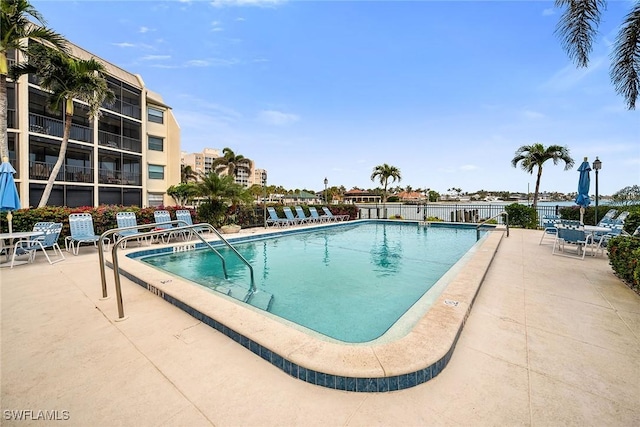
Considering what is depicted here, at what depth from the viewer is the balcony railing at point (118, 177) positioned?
19656 millimetres

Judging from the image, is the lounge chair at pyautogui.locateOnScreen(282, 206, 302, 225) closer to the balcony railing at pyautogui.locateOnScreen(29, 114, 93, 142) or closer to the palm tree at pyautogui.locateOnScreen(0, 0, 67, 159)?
the palm tree at pyautogui.locateOnScreen(0, 0, 67, 159)

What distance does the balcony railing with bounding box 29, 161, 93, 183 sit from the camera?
15.8 meters

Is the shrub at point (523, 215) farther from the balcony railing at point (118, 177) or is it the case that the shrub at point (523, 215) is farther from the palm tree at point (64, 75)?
the balcony railing at point (118, 177)

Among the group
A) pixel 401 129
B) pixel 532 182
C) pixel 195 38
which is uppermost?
pixel 195 38

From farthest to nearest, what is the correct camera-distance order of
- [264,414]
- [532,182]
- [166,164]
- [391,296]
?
[166,164] < [532,182] < [391,296] < [264,414]

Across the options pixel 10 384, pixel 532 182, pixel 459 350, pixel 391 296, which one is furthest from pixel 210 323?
pixel 532 182

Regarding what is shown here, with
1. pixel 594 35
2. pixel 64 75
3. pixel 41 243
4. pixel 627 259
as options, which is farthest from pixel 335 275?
pixel 64 75

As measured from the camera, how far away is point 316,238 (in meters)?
11.6

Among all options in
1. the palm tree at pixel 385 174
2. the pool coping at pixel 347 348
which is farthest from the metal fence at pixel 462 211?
the pool coping at pixel 347 348

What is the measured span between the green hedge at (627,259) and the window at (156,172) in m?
28.2

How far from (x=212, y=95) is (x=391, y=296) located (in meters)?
20.3

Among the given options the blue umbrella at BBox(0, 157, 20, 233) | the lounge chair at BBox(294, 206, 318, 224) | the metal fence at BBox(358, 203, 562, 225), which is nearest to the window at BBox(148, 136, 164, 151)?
the lounge chair at BBox(294, 206, 318, 224)

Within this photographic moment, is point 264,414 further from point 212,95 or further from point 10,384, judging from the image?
point 212,95

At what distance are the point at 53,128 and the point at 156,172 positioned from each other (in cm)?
772
